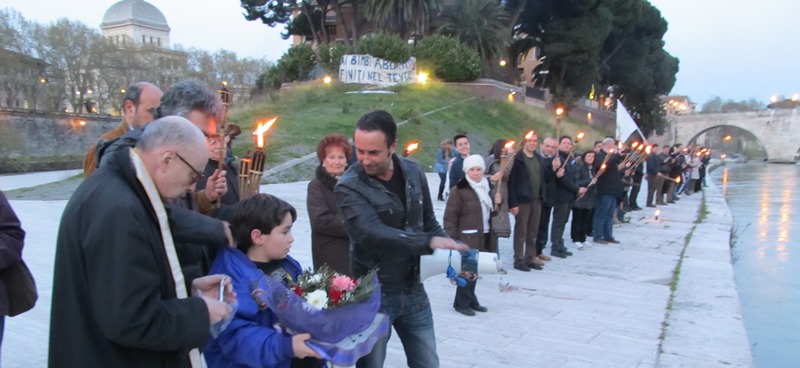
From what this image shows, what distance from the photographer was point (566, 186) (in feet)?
→ 27.8

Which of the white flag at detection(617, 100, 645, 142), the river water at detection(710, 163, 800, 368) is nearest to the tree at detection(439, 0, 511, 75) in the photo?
the river water at detection(710, 163, 800, 368)

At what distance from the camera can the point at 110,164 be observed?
1.79 metres

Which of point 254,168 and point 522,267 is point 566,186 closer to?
point 522,267

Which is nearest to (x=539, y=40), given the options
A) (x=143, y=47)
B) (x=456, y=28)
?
(x=456, y=28)

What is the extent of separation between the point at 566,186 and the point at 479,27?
117 ft

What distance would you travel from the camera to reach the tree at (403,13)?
3872cm

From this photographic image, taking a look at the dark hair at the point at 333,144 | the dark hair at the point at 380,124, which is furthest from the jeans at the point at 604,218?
the dark hair at the point at 380,124

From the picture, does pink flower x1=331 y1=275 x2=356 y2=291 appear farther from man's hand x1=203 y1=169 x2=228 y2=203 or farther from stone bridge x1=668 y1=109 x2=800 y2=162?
stone bridge x1=668 y1=109 x2=800 y2=162

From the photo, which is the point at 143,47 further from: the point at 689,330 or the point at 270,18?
the point at 689,330

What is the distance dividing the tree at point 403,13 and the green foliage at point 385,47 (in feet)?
13.3

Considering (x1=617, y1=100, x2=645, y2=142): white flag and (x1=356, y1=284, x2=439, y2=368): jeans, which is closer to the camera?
(x1=356, y1=284, x2=439, y2=368): jeans

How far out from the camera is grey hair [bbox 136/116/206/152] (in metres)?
1.79

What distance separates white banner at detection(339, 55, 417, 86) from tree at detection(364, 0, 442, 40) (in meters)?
4.86

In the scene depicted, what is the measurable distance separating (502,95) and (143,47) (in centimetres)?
3825
